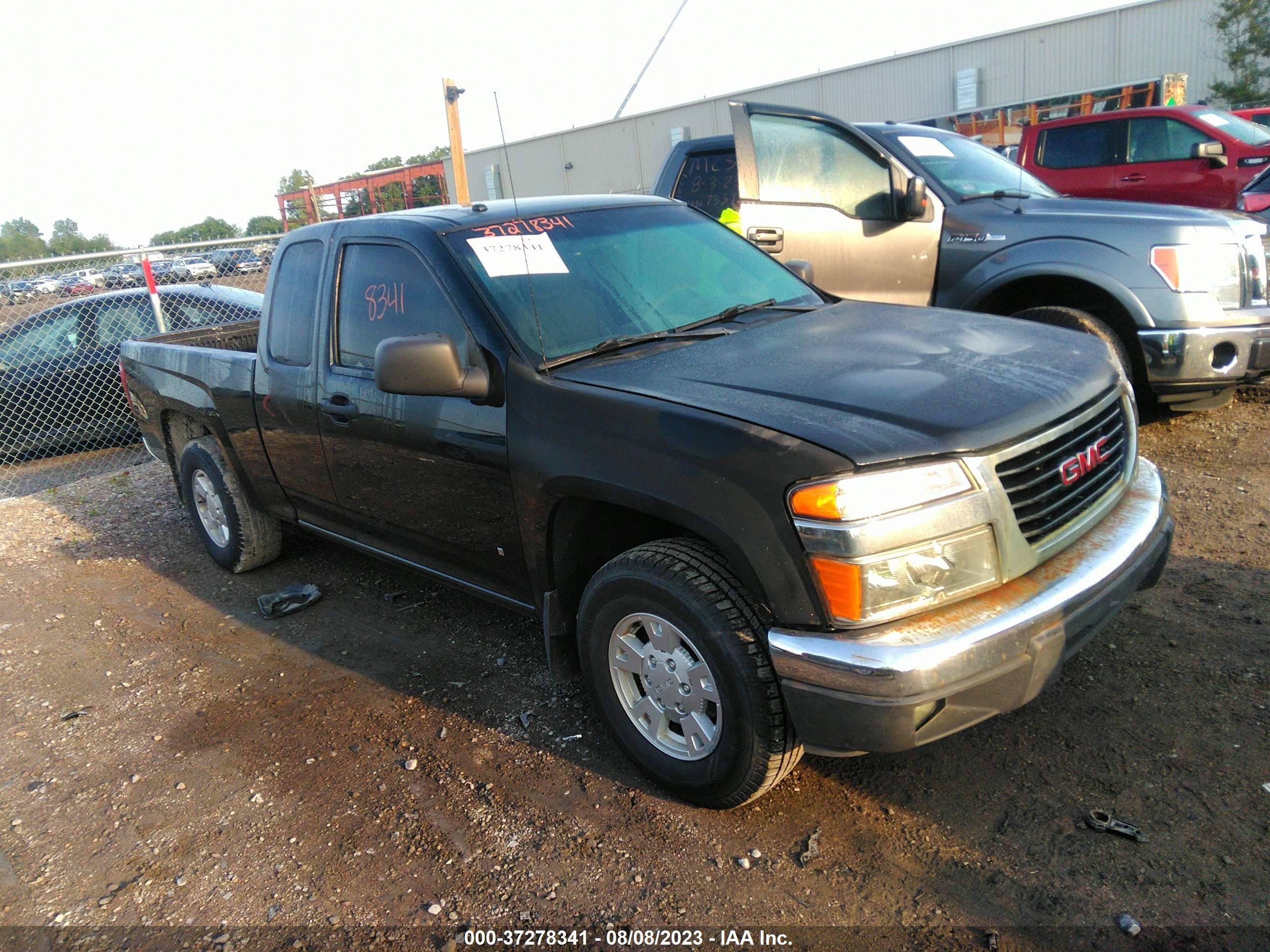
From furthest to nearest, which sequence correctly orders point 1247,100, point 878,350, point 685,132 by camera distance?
point 685,132, point 1247,100, point 878,350

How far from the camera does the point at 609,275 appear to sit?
3.48 metres

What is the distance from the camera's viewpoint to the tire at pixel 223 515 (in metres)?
5.05

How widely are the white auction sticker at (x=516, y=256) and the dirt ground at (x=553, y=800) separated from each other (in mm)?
1646

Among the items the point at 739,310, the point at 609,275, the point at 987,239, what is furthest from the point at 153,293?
the point at 987,239

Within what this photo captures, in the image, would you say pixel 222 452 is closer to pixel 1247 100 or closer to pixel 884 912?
pixel 884 912

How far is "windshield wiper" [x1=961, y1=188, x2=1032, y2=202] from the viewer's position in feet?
19.2

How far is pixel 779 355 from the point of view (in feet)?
9.89

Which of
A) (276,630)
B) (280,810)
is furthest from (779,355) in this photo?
(276,630)

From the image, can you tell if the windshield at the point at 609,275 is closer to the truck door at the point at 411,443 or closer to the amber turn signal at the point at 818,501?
the truck door at the point at 411,443

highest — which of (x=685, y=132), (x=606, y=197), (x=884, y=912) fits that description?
(x=685, y=132)

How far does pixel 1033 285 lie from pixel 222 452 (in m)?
4.87

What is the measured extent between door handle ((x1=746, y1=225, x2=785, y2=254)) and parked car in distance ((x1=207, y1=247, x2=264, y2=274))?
6238 millimetres

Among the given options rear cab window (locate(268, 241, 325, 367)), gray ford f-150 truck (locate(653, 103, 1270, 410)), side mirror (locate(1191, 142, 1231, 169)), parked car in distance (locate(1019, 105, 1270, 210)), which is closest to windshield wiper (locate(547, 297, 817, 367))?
rear cab window (locate(268, 241, 325, 367))

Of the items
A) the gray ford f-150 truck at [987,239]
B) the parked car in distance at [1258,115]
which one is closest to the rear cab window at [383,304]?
the gray ford f-150 truck at [987,239]
